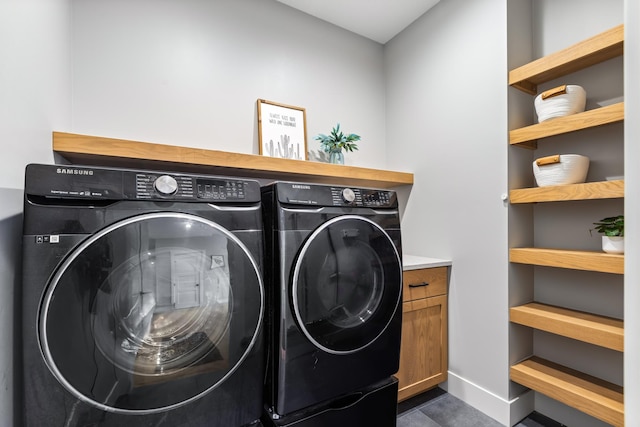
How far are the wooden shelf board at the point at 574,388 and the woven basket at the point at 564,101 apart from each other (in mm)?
1301

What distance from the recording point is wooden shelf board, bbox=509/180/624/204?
1.27m

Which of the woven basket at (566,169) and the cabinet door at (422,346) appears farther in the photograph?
the cabinet door at (422,346)

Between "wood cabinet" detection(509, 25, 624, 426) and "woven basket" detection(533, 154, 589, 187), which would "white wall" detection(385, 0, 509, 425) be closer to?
"wood cabinet" detection(509, 25, 624, 426)

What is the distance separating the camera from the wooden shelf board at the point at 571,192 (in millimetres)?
1267

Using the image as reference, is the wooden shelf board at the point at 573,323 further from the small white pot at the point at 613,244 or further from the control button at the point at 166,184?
the control button at the point at 166,184

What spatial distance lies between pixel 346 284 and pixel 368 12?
1.97m

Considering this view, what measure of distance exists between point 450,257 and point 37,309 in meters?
1.97

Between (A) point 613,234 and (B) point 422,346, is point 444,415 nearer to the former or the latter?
(B) point 422,346

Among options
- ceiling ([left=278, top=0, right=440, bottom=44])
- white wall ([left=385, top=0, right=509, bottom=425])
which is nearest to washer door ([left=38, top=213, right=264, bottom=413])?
white wall ([left=385, top=0, right=509, bottom=425])

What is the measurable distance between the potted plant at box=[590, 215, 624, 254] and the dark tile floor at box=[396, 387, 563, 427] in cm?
101

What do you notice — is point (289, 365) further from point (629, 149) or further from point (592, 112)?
point (592, 112)

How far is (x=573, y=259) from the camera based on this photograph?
138 cm

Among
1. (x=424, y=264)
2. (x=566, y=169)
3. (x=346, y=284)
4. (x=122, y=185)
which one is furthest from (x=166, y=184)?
(x=566, y=169)

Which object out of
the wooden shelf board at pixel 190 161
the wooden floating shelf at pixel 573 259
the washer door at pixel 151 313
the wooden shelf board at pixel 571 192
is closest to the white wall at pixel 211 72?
the wooden shelf board at pixel 190 161
